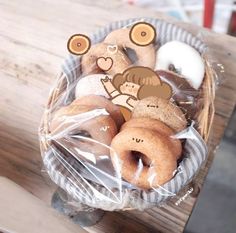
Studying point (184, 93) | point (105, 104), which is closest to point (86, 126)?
point (105, 104)

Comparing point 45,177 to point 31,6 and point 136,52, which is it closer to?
point 136,52

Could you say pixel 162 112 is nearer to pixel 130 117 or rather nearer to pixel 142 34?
pixel 130 117

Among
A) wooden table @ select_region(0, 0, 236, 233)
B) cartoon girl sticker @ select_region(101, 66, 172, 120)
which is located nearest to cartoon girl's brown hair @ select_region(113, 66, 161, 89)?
cartoon girl sticker @ select_region(101, 66, 172, 120)

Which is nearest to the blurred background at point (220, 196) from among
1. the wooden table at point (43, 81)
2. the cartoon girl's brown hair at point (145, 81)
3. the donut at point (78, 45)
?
the wooden table at point (43, 81)

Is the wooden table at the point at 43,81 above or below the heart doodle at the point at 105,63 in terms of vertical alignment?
below

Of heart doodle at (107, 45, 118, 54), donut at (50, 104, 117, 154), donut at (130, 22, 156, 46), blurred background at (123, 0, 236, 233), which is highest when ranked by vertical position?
donut at (130, 22, 156, 46)

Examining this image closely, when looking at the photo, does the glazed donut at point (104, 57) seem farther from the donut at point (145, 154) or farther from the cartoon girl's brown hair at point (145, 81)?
the donut at point (145, 154)

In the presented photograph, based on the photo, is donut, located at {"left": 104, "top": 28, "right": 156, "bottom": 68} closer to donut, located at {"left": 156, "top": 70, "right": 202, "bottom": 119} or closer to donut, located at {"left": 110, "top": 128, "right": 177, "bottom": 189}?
donut, located at {"left": 156, "top": 70, "right": 202, "bottom": 119}
